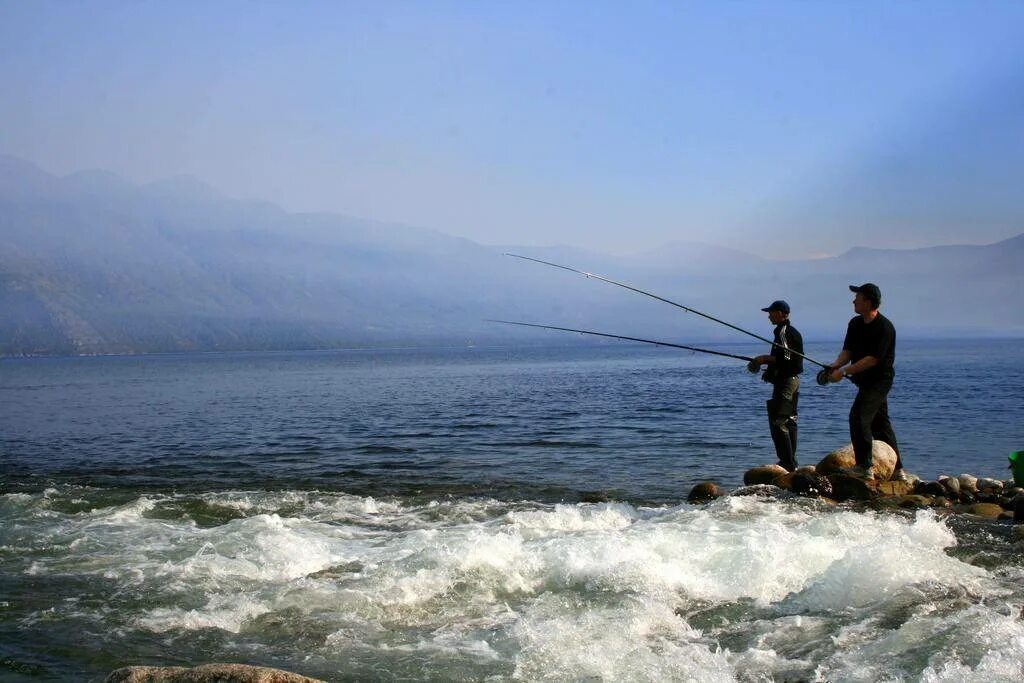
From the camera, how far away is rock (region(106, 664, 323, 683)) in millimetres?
5348

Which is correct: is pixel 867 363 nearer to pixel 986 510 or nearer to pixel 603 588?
pixel 986 510

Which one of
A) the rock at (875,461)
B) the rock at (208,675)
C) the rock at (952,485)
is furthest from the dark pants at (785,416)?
the rock at (208,675)

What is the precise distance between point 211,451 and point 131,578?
11.8 metres

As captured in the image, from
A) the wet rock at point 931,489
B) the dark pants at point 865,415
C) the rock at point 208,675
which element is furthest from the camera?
the wet rock at point 931,489

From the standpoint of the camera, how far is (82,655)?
6574mm

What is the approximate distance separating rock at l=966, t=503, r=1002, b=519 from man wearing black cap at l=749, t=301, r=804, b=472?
9.46 feet

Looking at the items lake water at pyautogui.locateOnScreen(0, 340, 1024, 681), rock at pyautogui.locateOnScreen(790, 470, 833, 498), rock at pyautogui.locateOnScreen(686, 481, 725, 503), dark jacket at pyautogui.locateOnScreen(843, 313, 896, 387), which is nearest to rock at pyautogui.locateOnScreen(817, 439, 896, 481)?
rock at pyautogui.locateOnScreen(790, 470, 833, 498)

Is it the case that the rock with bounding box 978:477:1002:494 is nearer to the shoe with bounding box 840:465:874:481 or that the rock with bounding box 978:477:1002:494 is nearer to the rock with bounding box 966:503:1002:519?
the rock with bounding box 966:503:1002:519

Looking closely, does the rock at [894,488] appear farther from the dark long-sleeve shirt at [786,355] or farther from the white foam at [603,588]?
the dark long-sleeve shirt at [786,355]

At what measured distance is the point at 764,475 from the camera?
41.5 ft

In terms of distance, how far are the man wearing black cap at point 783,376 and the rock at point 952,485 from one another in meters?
2.14

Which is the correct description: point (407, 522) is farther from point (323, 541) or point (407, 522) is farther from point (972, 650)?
point (972, 650)

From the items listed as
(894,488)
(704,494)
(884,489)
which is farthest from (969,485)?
(704,494)

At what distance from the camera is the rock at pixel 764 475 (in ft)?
41.2
